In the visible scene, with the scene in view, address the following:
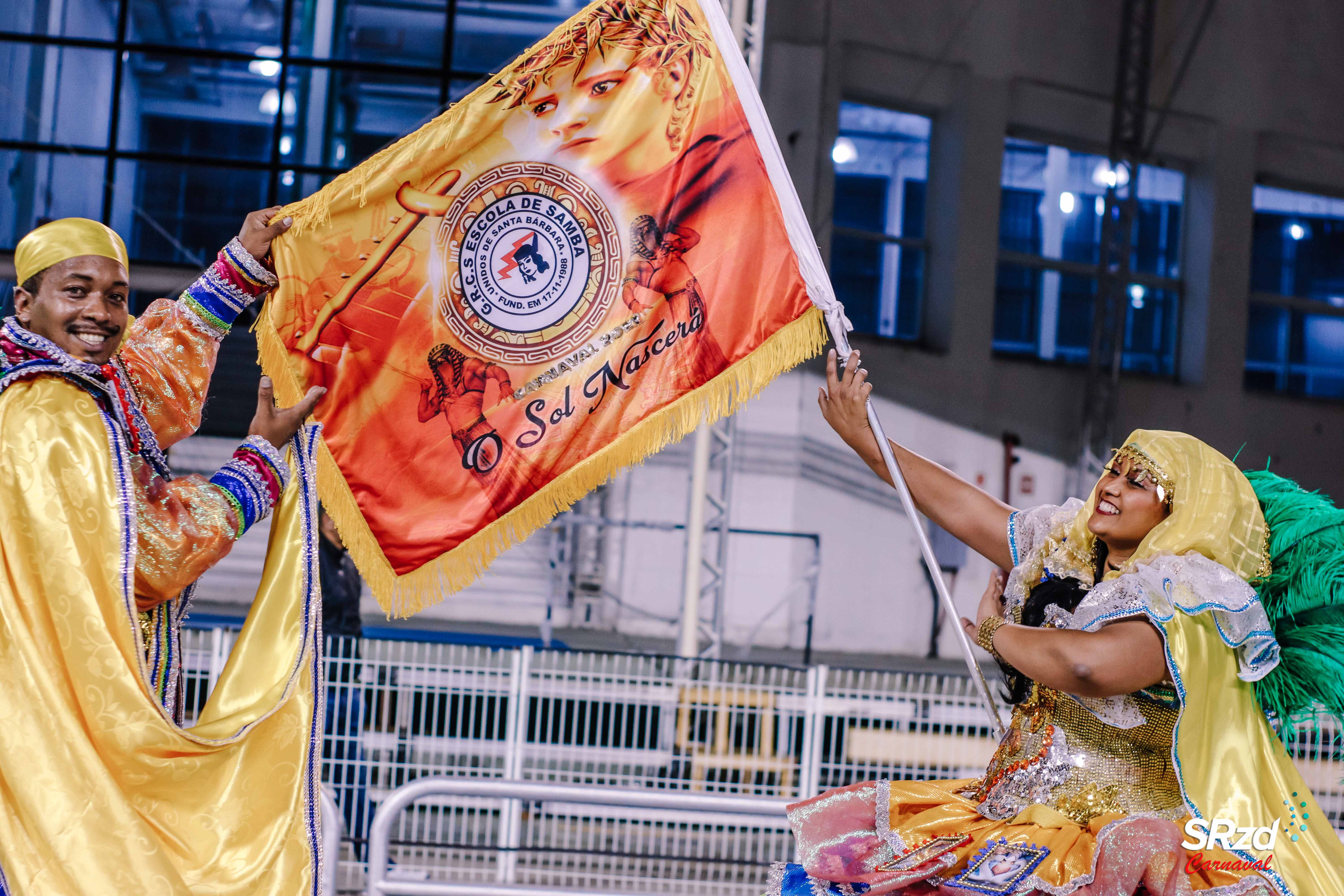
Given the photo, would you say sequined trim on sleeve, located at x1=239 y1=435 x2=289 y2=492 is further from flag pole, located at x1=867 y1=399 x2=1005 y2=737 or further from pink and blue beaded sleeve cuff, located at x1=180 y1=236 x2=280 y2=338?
flag pole, located at x1=867 y1=399 x2=1005 y2=737

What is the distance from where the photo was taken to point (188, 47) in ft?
36.7

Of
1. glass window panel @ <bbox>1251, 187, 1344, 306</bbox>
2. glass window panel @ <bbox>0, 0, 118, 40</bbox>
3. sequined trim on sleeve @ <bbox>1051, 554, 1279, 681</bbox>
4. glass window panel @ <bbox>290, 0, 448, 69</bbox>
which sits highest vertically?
glass window panel @ <bbox>290, 0, 448, 69</bbox>

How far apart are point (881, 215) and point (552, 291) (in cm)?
989

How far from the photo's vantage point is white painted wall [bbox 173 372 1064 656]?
1096 cm

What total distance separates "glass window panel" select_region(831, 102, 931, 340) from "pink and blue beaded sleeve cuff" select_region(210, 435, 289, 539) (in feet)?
32.6

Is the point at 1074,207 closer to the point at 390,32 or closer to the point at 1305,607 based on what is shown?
the point at 390,32

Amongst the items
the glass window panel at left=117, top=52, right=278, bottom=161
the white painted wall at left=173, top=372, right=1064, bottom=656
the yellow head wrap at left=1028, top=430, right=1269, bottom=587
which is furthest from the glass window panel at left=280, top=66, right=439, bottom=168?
the yellow head wrap at left=1028, top=430, right=1269, bottom=587

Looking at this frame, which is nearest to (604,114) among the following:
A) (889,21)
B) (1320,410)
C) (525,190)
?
(525,190)

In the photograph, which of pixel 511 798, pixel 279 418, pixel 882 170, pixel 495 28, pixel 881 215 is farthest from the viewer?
pixel 881 215

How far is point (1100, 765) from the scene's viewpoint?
2129mm

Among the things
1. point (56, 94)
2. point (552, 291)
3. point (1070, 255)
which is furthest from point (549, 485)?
point (1070, 255)

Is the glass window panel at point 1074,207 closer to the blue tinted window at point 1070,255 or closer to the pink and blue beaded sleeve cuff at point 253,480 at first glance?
the blue tinted window at point 1070,255

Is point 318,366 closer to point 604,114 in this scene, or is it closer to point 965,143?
point 604,114

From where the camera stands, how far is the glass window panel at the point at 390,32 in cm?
1146
